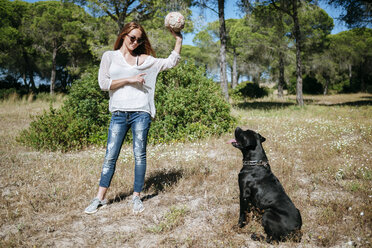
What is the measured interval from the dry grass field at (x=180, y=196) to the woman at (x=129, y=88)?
438mm

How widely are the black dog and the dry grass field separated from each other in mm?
179

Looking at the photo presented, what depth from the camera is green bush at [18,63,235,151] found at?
21.5 ft

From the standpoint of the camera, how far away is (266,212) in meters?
2.66

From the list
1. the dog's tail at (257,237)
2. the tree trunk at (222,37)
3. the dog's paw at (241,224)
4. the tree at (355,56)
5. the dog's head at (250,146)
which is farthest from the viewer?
the tree at (355,56)

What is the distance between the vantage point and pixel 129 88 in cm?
308

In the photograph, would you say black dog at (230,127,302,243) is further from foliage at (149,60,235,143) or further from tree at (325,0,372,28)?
tree at (325,0,372,28)

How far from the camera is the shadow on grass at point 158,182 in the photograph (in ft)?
12.6

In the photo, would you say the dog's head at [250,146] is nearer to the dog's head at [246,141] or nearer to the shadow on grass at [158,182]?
the dog's head at [246,141]

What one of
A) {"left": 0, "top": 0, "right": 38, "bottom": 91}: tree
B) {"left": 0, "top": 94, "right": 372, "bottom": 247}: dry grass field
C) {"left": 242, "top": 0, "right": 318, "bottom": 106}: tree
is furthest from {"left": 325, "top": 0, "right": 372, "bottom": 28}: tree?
{"left": 0, "top": 0, "right": 38, "bottom": 91}: tree

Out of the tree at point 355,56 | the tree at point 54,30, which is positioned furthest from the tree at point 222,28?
the tree at point 355,56

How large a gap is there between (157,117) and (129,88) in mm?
3793

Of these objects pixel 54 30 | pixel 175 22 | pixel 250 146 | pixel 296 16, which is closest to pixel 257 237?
pixel 250 146

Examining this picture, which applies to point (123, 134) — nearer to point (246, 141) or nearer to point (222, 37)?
point (246, 141)

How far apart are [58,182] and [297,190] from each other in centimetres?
418
